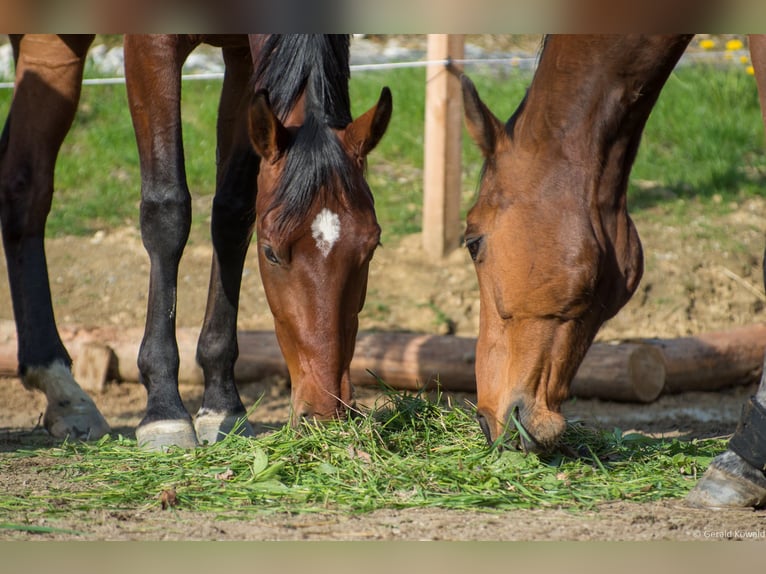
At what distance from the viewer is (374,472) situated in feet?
10.1

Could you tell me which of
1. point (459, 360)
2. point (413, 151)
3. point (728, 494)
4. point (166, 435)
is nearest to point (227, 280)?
point (166, 435)

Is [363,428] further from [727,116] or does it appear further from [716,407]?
→ [727,116]

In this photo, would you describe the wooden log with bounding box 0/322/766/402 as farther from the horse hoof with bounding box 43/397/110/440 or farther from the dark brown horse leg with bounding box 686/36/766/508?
the dark brown horse leg with bounding box 686/36/766/508

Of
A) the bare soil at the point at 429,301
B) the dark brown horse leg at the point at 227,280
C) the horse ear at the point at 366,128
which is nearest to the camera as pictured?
the horse ear at the point at 366,128

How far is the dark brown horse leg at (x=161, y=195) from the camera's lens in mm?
3930

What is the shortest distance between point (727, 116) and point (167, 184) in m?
5.89

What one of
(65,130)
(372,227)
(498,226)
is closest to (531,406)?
(498,226)

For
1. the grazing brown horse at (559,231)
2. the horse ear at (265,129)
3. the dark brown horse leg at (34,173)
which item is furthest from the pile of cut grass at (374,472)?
the dark brown horse leg at (34,173)

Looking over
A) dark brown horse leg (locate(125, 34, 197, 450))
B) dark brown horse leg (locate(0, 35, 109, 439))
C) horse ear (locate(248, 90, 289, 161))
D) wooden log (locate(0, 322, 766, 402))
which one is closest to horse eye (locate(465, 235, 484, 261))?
horse ear (locate(248, 90, 289, 161))

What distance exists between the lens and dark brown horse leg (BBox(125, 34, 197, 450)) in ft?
12.9

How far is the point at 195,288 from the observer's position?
262 inches

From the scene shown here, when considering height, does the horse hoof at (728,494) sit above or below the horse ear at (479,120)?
below

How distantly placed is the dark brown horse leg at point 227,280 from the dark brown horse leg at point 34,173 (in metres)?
0.79

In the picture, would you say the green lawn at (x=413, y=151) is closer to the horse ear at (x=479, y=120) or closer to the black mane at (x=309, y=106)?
the black mane at (x=309, y=106)
